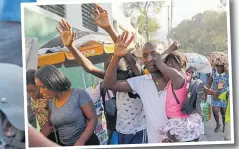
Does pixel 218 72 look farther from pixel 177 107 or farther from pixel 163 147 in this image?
pixel 163 147

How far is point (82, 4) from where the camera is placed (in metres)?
3.70

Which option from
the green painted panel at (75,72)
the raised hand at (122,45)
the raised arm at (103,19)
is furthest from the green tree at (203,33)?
the green painted panel at (75,72)

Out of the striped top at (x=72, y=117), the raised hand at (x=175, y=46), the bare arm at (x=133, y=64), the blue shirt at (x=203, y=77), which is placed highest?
the raised hand at (x=175, y=46)

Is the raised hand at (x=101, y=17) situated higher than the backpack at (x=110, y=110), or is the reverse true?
the raised hand at (x=101, y=17)

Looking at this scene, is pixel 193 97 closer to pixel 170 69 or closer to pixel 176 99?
pixel 176 99

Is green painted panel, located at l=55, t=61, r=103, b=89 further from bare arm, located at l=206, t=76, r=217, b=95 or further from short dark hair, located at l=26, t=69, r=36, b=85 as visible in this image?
bare arm, located at l=206, t=76, r=217, b=95

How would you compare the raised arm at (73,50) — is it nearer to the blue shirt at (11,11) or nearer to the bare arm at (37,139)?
the blue shirt at (11,11)

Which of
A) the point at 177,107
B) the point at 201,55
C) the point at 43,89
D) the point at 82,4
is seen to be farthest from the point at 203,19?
the point at 43,89

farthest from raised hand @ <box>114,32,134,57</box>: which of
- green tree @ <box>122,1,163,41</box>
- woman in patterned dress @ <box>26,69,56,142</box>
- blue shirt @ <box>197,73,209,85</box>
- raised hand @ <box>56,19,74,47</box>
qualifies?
woman in patterned dress @ <box>26,69,56,142</box>

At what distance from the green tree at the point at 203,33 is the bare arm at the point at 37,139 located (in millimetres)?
1252

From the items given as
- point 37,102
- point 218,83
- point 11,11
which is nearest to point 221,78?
point 218,83

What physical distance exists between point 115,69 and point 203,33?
2.37 feet

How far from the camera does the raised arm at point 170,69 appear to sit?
367 centimetres

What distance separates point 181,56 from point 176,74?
0.14 m
